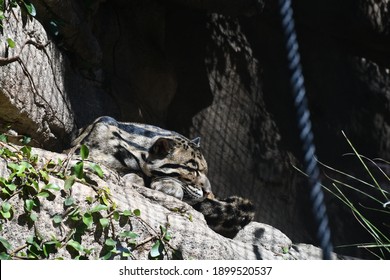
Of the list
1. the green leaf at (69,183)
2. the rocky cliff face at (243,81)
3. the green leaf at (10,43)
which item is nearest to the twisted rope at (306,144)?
the green leaf at (69,183)

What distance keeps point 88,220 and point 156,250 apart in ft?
1.11

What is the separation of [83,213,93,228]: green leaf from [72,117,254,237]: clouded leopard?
3.32ft

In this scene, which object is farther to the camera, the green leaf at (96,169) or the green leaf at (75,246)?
the green leaf at (96,169)

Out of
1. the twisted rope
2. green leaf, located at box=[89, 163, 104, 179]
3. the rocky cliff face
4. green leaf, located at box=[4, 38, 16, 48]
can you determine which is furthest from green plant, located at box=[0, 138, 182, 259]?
the twisted rope

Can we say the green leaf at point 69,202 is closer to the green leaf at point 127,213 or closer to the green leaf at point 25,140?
the green leaf at point 127,213

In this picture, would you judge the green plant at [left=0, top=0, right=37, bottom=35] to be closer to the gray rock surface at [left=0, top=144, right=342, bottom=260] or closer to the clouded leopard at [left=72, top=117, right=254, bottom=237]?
the gray rock surface at [left=0, top=144, right=342, bottom=260]

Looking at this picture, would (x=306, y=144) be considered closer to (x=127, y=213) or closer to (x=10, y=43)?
(x=127, y=213)

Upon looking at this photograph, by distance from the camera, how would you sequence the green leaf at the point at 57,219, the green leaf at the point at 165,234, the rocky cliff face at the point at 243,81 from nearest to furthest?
the green leaf at the point at 57,219 → the green leaf at the point at 165,234 → the rocky cliff face at the point at 243,81

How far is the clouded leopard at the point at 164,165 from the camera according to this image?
14.1 feet

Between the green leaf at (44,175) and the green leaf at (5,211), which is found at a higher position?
the green leaf at (44,175)

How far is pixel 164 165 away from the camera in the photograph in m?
4.41

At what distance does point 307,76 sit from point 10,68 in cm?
360

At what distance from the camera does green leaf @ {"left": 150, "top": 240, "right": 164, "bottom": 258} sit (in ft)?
10.8

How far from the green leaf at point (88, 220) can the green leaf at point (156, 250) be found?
0.30 m
